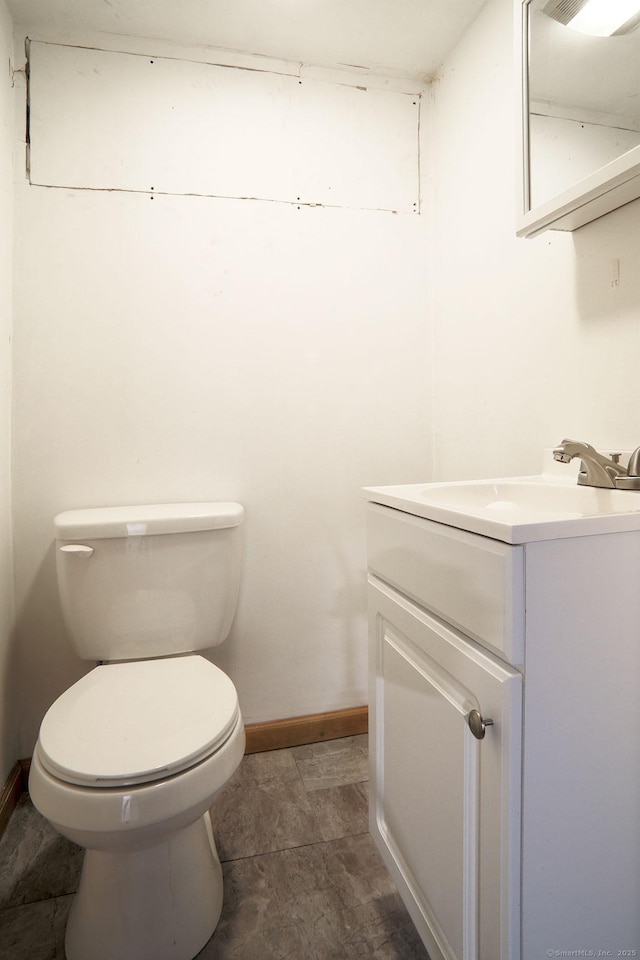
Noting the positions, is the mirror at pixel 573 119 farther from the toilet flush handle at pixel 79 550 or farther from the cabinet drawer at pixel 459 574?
the toilet flush handle at pixel 79 550

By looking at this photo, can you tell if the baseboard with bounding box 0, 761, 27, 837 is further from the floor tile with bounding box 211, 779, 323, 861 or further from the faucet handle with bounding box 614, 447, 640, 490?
the faucet handle with bounding box 614, 447, 640, 490

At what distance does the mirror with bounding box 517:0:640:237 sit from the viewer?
91 centimetres

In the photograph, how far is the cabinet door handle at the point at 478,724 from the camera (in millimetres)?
682

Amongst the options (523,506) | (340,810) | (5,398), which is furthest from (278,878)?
(5,398)

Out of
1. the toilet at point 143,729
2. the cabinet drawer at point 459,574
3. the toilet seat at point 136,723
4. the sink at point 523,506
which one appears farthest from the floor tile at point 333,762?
the sink at point 523,506

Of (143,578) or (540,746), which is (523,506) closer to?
(540,746)

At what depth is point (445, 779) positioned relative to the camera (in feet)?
2.63

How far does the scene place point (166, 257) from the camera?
153cm

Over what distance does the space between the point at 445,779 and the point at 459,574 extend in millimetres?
328

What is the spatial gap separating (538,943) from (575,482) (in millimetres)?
761

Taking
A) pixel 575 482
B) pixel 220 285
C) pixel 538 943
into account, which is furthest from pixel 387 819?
pixel 220 285

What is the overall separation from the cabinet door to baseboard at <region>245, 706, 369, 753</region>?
591 millimetres

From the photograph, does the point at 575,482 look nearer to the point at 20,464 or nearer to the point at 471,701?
the point at 471,701

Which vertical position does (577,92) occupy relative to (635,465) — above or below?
above
